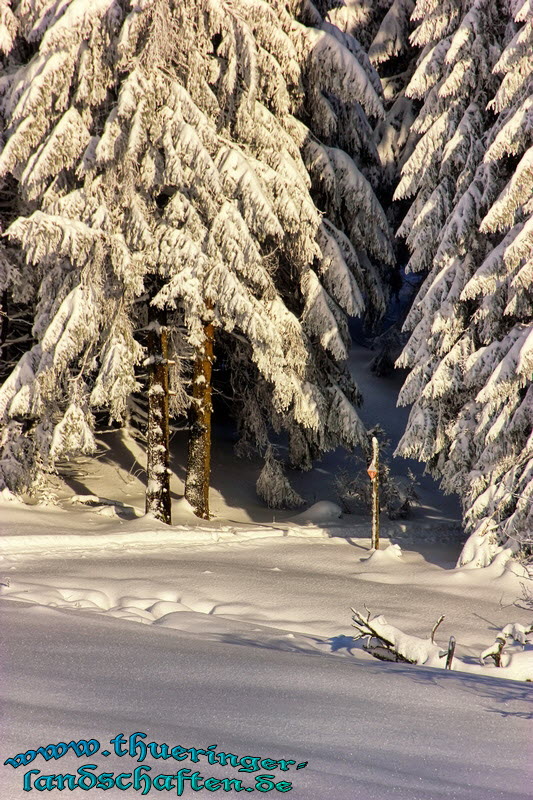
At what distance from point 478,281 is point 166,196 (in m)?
7.03

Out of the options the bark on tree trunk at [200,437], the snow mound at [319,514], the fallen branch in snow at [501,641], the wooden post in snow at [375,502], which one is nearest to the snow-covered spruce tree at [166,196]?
the bark on tree trunk at [200,437]

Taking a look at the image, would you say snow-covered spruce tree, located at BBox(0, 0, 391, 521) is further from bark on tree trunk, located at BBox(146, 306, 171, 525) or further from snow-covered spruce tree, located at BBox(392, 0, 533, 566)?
snow-covered spruce tree, located at BBox(392, 0, 533, 566)

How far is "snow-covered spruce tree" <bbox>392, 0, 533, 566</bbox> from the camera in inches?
445

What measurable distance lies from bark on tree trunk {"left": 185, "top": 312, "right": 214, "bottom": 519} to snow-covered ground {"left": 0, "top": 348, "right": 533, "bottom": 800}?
2.34 meters

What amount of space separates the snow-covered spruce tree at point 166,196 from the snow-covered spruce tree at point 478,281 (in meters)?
2.40

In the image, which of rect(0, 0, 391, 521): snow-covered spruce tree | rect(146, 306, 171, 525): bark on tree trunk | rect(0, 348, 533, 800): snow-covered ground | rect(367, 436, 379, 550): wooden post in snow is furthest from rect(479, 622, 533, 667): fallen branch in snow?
rect(146, 306, 171, 525): bark on tree trunk

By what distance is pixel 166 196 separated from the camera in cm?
1557

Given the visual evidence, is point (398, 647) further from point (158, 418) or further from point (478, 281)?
point (158, 418)

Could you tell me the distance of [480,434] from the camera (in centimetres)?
1215

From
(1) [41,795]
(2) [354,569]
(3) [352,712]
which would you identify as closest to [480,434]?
(2) [354,569]

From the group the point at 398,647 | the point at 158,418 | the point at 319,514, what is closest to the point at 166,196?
the point at 158,418

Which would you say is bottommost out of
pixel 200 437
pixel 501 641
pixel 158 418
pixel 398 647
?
pixel 200 437

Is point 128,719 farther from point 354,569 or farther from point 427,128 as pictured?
point 427,128

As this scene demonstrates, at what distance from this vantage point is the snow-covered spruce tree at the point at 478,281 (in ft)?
37.1
